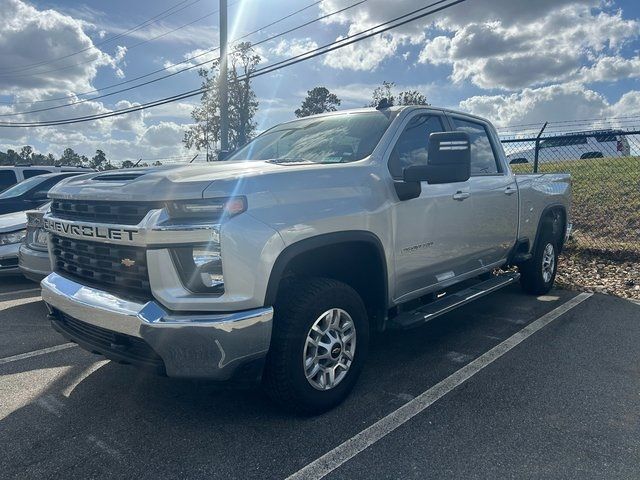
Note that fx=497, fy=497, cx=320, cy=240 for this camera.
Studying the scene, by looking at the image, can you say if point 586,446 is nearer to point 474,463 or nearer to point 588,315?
point 474,463

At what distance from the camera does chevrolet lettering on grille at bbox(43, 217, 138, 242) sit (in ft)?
8.86

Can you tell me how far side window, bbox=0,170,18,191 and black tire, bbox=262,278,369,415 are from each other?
1149 cm

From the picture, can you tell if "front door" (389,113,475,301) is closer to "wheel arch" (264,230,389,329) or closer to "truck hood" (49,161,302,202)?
"wheel arch" (264,230,389,329)

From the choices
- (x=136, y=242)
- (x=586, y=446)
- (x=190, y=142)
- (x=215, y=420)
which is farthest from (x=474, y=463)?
(x=190, y=142)

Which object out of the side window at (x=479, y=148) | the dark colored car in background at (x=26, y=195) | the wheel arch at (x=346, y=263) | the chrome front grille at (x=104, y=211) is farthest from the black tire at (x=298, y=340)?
the dark colored car in background at (x=26, y=195)

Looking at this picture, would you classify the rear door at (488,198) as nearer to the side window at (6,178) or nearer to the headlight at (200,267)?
the headlight at (200,267)

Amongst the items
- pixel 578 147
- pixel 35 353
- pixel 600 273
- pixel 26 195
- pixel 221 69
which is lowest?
pixel 600 273

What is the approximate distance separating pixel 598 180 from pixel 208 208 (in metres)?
12.7

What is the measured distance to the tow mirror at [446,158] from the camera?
10.8ft

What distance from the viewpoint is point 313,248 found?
292 centimetres

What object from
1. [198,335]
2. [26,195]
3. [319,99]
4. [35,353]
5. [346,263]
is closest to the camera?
[198,335]

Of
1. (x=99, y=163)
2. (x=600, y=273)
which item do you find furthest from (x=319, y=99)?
(x=600, y=273)

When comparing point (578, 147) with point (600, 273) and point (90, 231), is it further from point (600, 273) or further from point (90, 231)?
point (90, 231)

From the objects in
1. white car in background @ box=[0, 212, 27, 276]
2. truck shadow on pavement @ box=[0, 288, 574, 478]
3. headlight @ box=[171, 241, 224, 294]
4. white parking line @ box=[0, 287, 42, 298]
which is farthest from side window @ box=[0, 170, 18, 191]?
headlight @ box=[171, 241, 224, 294]
